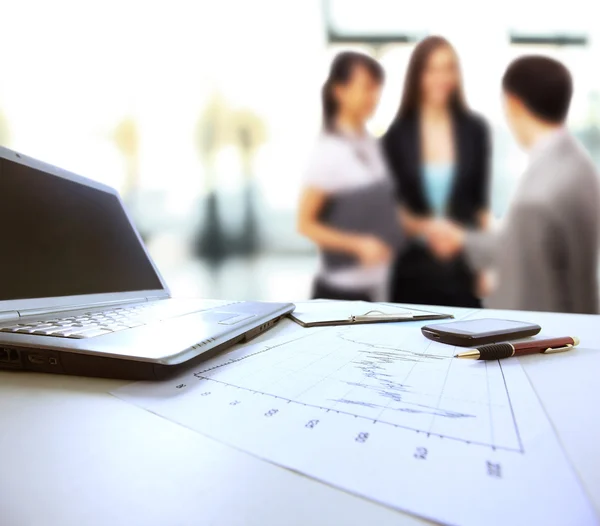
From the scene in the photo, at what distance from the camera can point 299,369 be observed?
0.40 m

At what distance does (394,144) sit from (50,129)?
4.02 ft

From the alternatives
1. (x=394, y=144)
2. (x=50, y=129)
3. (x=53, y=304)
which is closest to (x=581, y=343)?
(x=53, y=304)

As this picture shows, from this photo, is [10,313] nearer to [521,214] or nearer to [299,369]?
[299,369]

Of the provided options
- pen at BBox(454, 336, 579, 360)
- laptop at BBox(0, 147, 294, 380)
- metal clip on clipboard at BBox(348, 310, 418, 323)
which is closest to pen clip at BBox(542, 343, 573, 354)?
pen at BBox(454, 336, 579, 360)

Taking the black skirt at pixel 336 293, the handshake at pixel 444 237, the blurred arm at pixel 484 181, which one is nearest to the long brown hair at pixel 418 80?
the blurred arm at pixel 484 181

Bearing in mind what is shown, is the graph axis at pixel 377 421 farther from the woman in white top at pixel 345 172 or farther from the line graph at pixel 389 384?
the woman in white top at pixel 345 172

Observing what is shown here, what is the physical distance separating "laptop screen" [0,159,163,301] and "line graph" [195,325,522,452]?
35 centimetres

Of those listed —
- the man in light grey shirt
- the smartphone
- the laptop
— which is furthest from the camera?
the man in light grey shirt

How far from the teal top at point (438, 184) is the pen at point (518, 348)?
3.05ft

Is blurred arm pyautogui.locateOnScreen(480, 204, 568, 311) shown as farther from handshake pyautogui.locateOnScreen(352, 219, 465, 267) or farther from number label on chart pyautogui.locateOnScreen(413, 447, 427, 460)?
number label on chart pyautogui.locateOnScreen(413, 447, 427, 460)

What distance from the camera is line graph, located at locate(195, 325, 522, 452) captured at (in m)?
0.28

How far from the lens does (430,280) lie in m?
1.36

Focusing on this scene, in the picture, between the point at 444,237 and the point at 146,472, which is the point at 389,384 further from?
the point at 444,237

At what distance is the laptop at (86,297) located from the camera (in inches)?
15.1
